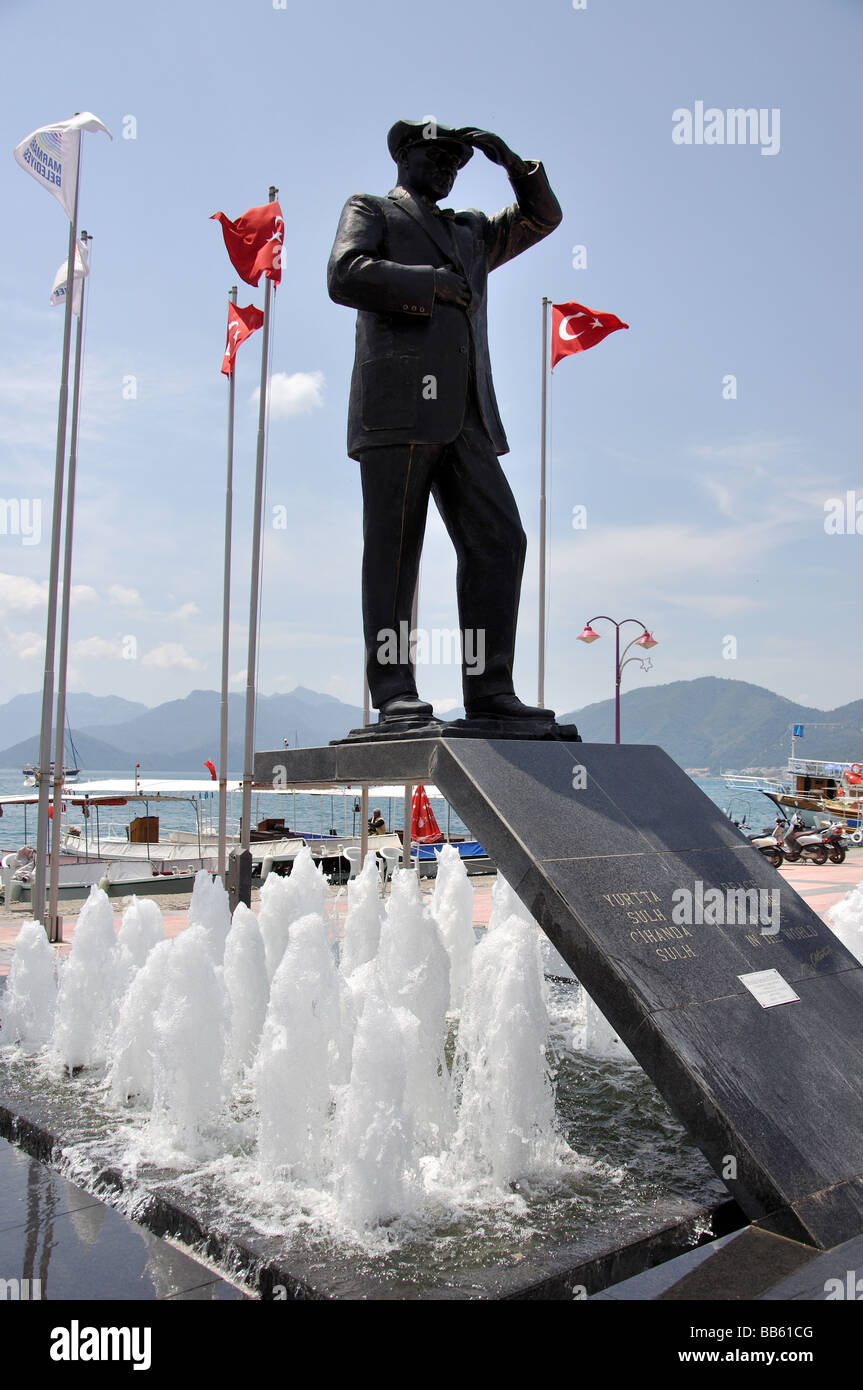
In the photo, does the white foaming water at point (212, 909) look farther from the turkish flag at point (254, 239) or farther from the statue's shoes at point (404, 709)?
the turkish flag at point (254, 239)

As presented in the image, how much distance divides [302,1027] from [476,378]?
3411mm

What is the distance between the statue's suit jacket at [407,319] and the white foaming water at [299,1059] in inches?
102

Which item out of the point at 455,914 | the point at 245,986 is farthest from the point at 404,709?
the point at 455,914

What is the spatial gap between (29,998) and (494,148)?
A: 209 inches

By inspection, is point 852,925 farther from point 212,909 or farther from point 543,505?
point 543,505

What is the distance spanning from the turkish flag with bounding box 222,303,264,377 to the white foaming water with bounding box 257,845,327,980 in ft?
31.0

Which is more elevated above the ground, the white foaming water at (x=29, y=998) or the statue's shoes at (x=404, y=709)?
the statue's shoes at (x=404, y=709)

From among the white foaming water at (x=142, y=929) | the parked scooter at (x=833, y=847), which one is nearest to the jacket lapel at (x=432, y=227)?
the white foaming water at (x=142, y=929)

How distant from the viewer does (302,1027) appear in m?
3.95

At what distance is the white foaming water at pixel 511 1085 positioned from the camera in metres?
3.64

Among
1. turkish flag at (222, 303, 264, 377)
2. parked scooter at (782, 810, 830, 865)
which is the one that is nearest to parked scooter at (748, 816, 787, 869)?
parked scooter at (782, 810, 830, 865)

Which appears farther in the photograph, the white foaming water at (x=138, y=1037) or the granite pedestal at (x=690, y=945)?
the white foaming water at (x=138, y=1037)

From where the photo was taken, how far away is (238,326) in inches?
567

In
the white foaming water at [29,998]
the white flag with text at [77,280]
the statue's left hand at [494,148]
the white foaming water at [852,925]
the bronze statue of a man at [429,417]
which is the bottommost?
the white foaming water at [29,998]
